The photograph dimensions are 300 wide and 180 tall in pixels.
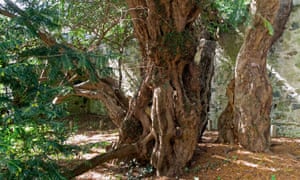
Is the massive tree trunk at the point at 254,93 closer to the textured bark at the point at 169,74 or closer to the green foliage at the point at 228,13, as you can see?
the green foliage at the point at 228,13

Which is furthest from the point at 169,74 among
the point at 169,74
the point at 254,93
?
the point at 254,93

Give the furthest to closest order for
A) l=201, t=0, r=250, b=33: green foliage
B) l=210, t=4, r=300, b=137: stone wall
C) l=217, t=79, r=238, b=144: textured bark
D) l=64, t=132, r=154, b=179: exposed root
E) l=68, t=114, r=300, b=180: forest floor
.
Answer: l=210, t=4, r=300, b=137: stone wall → l=217, t=79, r=238, b=144: textured bark → l=64, t=132, r=154, b=179: exposed root → l=68, t=114, r=300, b=180: forest floor → l=201, t=0, r=250, b=33: green foliage

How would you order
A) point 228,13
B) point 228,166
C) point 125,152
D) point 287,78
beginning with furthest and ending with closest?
point 287,78
point 125,152
point 228,166
point 228,13

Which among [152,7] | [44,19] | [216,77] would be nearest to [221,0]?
[152,7]

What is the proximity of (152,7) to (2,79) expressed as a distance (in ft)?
6.20

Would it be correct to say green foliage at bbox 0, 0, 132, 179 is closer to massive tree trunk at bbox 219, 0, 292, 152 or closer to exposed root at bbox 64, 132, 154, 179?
exposed root at bbox 64, 132, 154, 179

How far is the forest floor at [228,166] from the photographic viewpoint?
307 cm

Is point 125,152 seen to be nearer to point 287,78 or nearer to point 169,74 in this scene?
point 169,74

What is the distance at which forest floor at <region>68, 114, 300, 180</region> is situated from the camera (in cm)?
307

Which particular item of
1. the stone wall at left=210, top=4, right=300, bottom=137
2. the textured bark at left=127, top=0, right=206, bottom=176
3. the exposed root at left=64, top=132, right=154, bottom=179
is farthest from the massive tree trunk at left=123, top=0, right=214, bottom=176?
the stone wall at left=210, top=4, right=300, bottom=137

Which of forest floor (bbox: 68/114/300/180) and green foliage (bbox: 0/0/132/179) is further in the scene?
forest floor (bbox: 68/114/300/180)

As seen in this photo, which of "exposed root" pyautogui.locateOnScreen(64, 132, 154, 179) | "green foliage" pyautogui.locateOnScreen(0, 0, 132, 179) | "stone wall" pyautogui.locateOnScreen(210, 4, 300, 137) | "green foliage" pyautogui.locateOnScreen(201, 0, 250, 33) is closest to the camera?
"green foliage" pyautogui.locateOnScreen(0, 0, 132, 179)

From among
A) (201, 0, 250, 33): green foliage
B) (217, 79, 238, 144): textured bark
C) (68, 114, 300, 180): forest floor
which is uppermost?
(201, 0, 250, 33): green foliage

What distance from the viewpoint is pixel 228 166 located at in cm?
335
